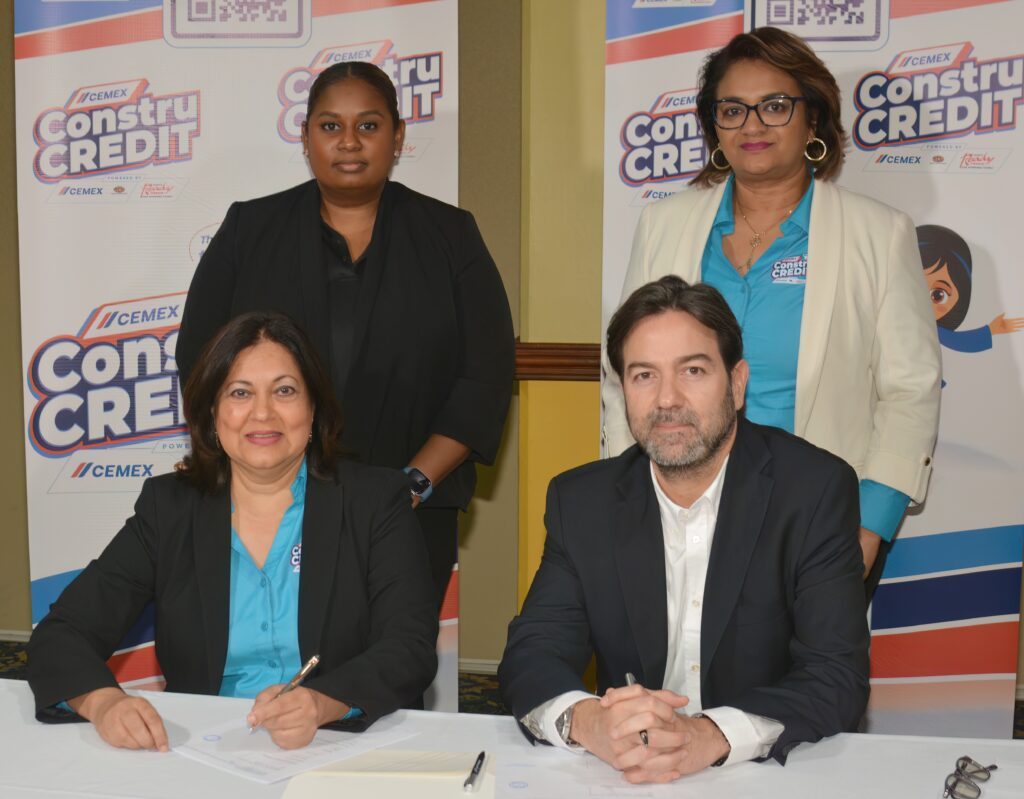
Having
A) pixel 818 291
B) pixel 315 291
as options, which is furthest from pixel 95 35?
pixel 818 291

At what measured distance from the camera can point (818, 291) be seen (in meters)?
2.54

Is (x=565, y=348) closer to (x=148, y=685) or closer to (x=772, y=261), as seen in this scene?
(x=772, y=261)

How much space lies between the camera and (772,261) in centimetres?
260

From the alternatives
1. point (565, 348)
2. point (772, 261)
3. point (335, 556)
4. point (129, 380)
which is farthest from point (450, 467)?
point (129, 380)

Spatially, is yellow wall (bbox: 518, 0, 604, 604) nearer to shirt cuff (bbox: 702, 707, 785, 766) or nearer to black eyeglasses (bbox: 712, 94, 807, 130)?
black eyeglasses (bbox: 712, 94, 807, 130)

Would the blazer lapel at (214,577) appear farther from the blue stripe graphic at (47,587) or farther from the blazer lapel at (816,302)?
the blue stripe graphic at (47,587)

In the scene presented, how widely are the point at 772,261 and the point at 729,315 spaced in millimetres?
580

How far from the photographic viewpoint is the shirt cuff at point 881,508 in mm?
2527

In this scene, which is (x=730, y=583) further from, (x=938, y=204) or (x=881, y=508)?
(x=938, y=204)

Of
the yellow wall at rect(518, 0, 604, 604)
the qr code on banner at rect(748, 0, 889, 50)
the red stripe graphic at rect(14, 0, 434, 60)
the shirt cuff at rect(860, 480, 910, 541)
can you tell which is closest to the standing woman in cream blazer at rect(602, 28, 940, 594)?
the shirt cuff at rect(860, 480, 910, 541)

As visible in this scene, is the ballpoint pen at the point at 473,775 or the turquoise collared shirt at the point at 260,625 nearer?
the ballpoint pen at the point at 473,775

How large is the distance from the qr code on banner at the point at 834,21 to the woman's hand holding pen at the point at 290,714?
7.70 feet

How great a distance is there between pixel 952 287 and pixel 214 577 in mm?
2221

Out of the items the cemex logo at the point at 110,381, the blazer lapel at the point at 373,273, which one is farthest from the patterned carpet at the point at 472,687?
the blazer lapel at the point at 373,273
